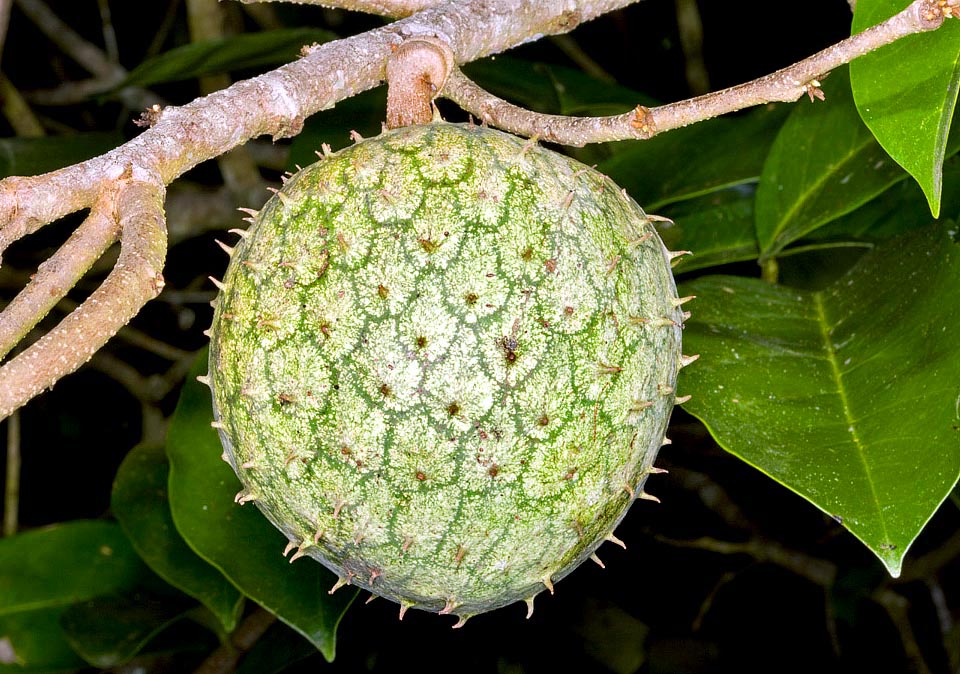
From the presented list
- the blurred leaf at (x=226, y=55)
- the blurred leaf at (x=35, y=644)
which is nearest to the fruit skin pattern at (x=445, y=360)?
the blurred leaf at (x=226, y=55)

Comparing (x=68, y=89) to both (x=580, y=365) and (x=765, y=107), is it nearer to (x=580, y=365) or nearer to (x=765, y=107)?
(x=765, y=107)

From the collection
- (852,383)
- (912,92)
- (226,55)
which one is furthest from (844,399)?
(226,55)

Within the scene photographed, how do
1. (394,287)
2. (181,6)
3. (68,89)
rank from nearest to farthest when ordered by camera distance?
(394,287) → (68,89) → (181,6)

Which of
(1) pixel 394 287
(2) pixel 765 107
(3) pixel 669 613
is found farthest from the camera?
(3) pixel 669 613

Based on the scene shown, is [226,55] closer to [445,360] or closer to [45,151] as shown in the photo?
[45,151]

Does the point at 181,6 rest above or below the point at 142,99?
above

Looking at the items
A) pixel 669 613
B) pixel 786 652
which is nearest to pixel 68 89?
pixel 669 613

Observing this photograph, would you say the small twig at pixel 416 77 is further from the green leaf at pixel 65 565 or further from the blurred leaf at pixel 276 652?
the green leaf at pixel 65 565

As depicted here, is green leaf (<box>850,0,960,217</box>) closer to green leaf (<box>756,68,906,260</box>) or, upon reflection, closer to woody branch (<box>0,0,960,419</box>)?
woody branch (<box>0,0,960,419</box>)
